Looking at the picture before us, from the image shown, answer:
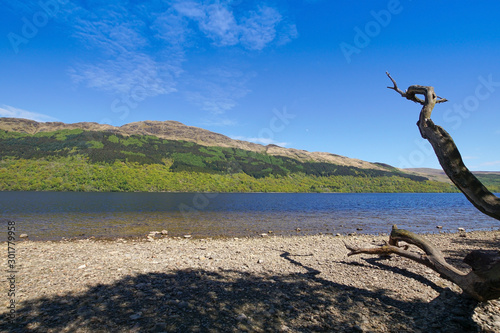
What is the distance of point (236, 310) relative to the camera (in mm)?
8078

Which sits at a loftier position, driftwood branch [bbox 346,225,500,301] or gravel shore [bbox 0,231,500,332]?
driftwood branch [bbox 346,225,500,301]

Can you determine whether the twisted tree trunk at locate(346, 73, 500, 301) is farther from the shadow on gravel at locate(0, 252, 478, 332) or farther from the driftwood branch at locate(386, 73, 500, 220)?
the shadow on gravel at locate(0, 252, 478, 332)

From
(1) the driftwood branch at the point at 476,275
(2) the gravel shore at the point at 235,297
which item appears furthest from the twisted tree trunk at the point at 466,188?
(2) the gravel shore at the point at 235,297

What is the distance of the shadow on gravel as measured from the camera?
6973 mm

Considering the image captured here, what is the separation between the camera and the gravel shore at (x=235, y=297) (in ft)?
23.2

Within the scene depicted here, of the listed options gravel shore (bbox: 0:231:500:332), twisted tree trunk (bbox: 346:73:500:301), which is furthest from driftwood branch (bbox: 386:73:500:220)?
gravel shore (bbox: 0:231:500:332)

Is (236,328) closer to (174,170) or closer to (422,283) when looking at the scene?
(422,283)

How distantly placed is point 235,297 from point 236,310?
1067mm

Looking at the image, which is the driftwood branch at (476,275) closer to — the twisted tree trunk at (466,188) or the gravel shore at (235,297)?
the twisted tree trunk at (466,188)

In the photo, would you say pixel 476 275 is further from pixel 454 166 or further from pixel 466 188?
pixel 454 166

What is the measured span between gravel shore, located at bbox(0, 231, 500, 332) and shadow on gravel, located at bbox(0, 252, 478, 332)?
29 mm

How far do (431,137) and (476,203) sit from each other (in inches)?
67.9

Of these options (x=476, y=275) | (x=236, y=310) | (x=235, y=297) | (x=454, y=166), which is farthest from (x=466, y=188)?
(x=235, y=297)

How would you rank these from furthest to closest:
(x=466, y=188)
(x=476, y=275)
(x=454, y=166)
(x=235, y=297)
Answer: (x=235, y=297), (x=476, y=275), (x=454, y=166), (x=466, y=188)
